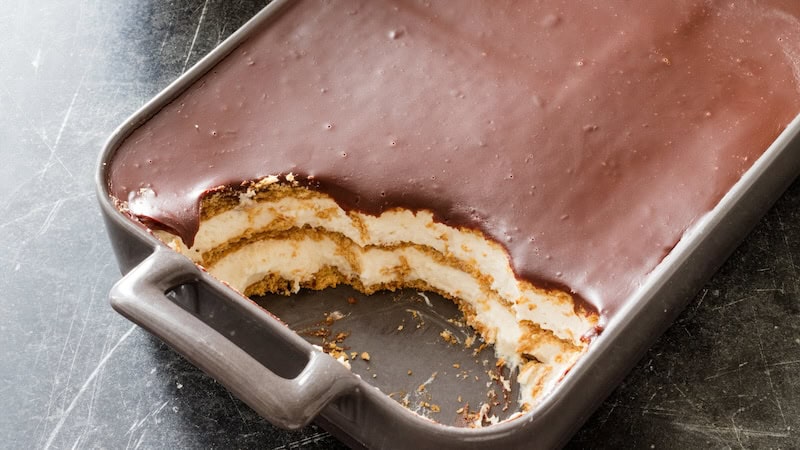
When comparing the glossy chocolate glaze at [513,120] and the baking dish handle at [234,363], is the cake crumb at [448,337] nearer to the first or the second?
the glossy chocolate glaze at [513,120]

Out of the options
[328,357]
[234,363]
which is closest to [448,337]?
[328,357]

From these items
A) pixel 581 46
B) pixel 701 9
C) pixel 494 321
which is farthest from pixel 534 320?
pixel 701 9

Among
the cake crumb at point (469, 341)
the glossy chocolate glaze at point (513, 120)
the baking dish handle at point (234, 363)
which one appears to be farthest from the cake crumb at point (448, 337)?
the baking dish handle at point (234, 363)

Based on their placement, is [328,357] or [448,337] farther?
[448,337]

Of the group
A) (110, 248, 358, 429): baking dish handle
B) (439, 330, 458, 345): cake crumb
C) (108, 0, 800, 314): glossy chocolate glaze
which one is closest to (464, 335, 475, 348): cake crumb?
(439, 330, 458, 345): cake crumb

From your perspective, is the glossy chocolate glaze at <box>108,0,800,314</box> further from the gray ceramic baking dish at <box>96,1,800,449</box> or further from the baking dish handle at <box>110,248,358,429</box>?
the baking dish handle at <box>110,248,358,429</box>

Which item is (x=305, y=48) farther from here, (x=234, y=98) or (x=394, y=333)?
(x=394, y=333)

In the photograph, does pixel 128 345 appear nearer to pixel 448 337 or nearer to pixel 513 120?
pixel 448 337
